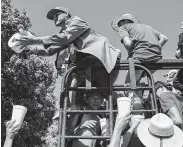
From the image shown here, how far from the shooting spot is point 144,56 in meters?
3.47

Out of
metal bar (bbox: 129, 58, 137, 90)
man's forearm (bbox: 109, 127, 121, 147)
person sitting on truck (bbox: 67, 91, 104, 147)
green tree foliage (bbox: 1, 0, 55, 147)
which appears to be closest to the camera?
man's forearm (bbox: 109, 127, 121, 147)

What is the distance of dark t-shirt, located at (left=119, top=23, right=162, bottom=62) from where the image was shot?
11.6ft

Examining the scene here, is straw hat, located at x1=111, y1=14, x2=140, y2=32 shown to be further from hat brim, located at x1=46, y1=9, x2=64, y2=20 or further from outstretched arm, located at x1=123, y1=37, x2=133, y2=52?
hat brim, located at x1=46, y1=9, x2=64, y2=20

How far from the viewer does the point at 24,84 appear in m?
13.4

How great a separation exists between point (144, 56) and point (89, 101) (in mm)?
913

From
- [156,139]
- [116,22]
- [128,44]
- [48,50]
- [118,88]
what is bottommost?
[156,139]

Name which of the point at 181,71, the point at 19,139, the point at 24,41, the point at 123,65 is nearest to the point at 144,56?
the point at 123,65

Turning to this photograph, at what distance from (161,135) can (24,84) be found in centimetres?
1159

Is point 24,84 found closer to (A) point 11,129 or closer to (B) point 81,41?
(B) point 81,41

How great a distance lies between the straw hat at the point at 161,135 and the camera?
2547 mm

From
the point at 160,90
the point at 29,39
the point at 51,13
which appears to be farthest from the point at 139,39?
the point at 29,39

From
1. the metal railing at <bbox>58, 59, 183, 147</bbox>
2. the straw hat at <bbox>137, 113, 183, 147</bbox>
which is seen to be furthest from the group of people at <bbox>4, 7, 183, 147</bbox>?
the metal railing at <bbox>58, 59, 183, 147</bbox>

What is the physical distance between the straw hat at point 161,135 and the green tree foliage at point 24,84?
34.6 ft

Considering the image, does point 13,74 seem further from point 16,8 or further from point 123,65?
point 123,65
